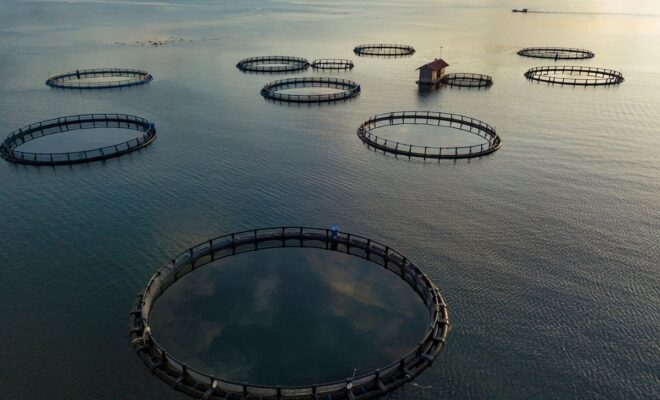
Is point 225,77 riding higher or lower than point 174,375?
higher

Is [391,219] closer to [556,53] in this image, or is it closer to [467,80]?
[467,80]

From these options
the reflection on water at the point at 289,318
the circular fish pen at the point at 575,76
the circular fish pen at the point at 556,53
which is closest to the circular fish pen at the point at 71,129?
the reflection on water at the point at 289,318

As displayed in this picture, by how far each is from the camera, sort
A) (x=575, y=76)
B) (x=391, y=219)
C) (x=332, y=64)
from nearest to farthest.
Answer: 1. (x=391, y=219)
2. (x=575, y=76)
3. (x=332, y=64)

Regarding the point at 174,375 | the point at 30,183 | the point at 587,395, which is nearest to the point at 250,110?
the point at 30,183

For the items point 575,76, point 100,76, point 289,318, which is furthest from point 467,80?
point 289,318

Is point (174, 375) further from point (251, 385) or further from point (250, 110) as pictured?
point (250, 110)
